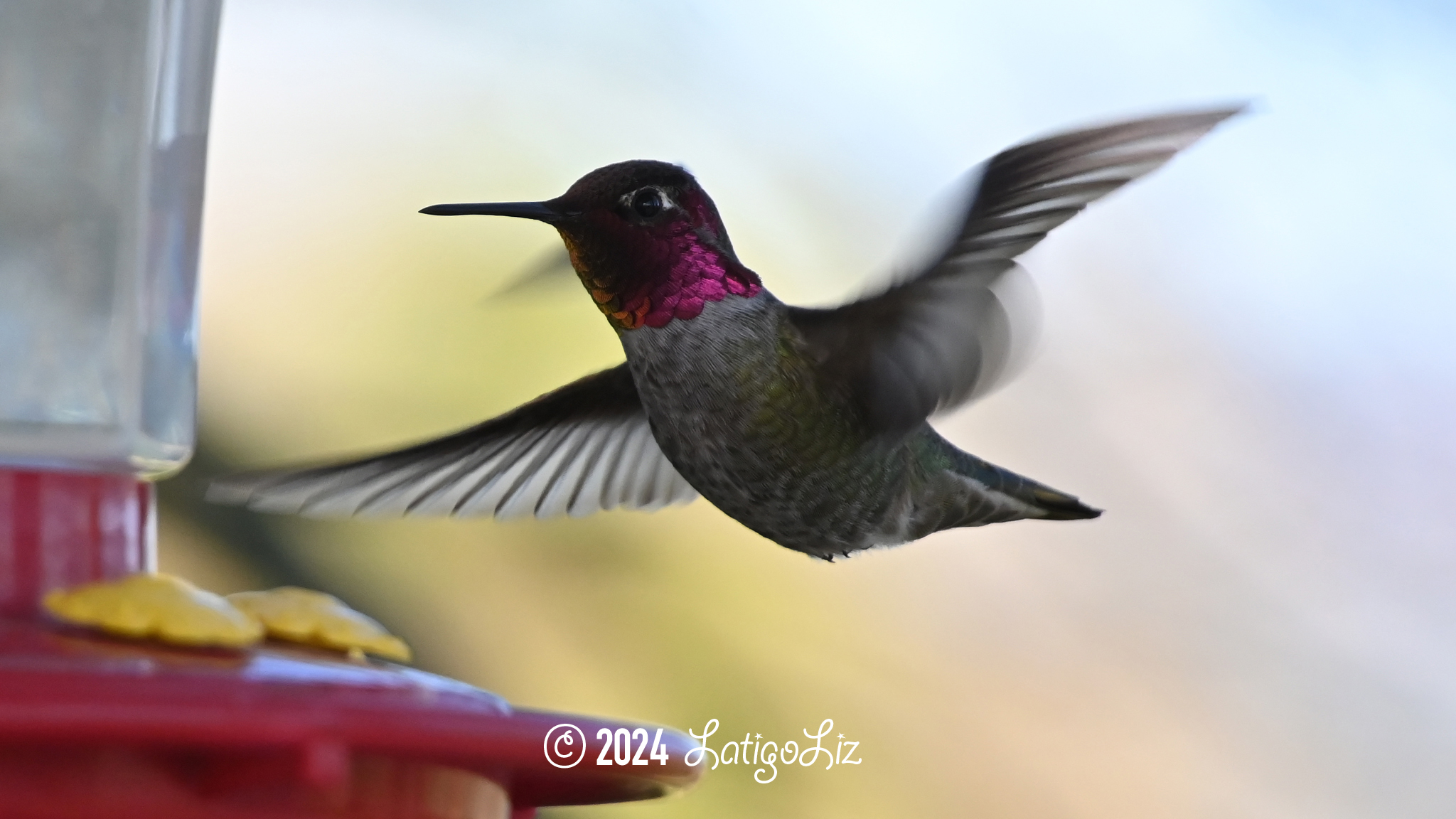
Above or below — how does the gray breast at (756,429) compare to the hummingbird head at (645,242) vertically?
below

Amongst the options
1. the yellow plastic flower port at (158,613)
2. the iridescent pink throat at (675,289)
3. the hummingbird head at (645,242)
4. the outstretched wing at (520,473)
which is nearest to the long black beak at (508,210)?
the hummingbird head at (645,242)

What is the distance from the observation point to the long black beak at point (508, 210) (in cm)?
127

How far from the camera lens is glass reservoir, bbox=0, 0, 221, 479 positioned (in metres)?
1.25

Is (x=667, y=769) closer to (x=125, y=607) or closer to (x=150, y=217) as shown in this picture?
(x=125, y=607)

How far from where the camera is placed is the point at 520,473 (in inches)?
Result: 69.2

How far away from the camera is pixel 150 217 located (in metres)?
1.46

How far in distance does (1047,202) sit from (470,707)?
31.2 inches

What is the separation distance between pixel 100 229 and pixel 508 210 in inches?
15.7

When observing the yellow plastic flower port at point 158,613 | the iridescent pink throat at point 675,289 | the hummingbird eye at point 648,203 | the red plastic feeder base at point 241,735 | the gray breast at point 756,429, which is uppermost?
the hummingbird eye at point 648,203

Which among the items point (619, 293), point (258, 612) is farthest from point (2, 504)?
→ point (619, 293)

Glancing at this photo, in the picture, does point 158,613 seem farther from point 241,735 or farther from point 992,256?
point 992,256

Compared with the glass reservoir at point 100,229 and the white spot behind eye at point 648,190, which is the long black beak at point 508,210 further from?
the glass reservoir at point 100,229

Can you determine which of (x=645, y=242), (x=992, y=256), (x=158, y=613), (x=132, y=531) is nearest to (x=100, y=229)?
(x=132, y=531)

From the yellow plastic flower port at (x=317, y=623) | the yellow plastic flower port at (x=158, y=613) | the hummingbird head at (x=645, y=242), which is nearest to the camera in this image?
the yellow plastic flower port at (x=158, y=613)
